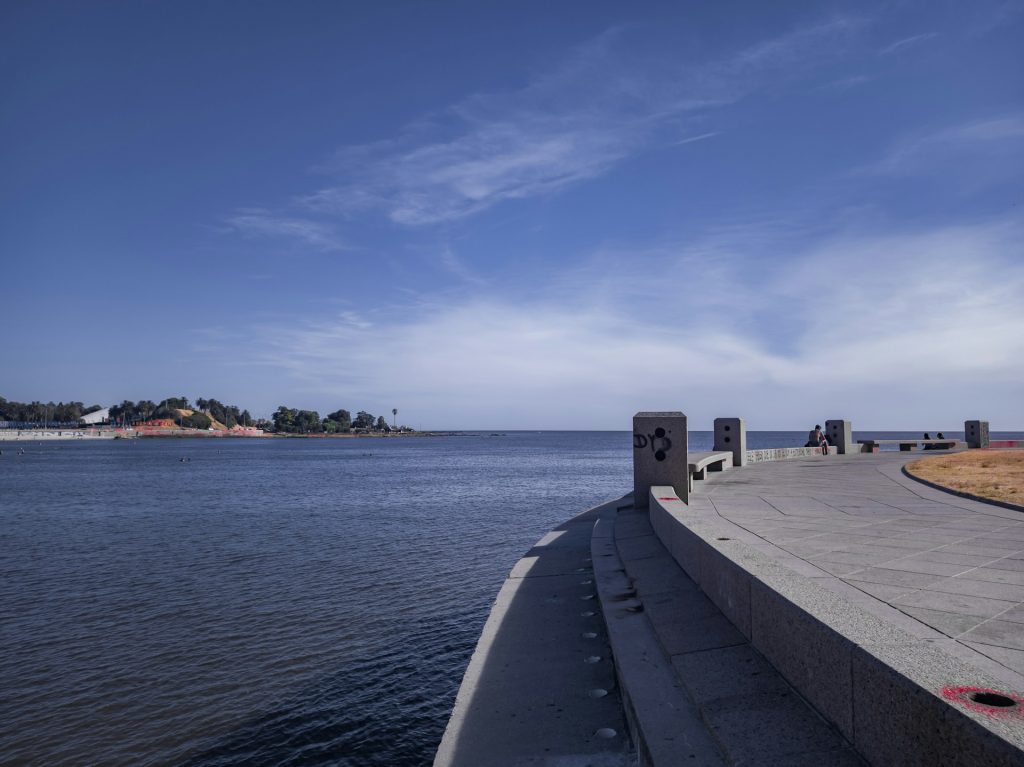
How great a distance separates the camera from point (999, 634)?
448 cm

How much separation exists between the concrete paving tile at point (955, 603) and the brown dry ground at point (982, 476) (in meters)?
7.41

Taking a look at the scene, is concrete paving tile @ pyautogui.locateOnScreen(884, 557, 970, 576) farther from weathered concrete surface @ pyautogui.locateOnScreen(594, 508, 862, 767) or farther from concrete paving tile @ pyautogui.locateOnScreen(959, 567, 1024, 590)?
weathered concrete surface @ pyautogui.locateOnScreen(594, 508, 862, 767)

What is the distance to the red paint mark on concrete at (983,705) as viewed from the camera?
2.36m

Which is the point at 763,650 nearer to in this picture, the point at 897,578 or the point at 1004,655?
the point at 1004,655

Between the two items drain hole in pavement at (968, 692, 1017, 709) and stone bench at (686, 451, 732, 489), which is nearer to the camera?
drain hole in pavement at (968, 692, 1017, 709)

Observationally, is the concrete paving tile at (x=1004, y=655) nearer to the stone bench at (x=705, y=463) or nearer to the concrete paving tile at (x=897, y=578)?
the concrete paving tile at (x=897, y=578)

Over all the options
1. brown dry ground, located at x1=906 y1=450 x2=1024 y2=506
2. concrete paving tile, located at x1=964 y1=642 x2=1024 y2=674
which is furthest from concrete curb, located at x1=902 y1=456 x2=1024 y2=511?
concrete paving tile, located at x1=964 y1=642 x2=1024 y2=674

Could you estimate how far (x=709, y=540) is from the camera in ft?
19.7

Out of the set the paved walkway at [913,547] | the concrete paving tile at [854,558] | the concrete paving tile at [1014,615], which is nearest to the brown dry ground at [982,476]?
the paved walkway at [913,547]

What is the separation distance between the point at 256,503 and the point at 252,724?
27.3 meters

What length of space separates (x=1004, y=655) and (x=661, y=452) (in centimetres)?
803

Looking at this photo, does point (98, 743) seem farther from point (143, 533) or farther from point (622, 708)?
point (143, 533)

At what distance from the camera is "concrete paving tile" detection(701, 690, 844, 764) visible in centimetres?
328

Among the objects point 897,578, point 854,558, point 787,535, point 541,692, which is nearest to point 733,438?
point 787,535
